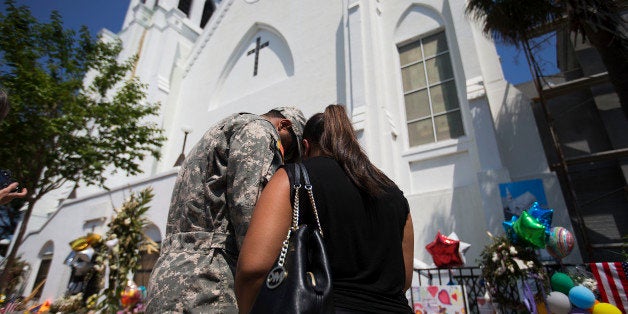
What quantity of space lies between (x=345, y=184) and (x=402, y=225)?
39 centimetres

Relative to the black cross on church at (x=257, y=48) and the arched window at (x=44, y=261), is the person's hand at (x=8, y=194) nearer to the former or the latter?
the black cross on church at (x=257, y=48)

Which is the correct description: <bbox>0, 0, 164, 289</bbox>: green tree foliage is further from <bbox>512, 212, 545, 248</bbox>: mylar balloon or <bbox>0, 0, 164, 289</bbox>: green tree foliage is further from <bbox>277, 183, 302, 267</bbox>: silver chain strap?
<bbox>512, 212, 545, 248</bbox>: mylar balloon

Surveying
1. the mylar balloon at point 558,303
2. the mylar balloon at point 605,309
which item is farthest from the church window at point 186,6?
the mylar balloon at point 605,309

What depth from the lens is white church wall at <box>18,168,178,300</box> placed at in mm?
10055

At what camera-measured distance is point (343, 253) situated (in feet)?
3.47

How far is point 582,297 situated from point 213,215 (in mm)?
4693

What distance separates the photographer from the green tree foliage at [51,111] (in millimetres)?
7566

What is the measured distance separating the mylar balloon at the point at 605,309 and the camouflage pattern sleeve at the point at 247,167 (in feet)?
15.3

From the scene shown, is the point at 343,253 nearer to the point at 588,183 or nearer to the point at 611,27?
the point at 611,27

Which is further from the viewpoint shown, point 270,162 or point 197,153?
point 197,153

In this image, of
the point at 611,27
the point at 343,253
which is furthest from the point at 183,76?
the point at 343,253

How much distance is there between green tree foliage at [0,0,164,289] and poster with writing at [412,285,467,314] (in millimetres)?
8749

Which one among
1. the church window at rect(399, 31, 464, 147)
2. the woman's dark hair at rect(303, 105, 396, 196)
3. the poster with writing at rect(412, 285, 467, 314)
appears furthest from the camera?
the church window at rect(399, 31, 464, 147)

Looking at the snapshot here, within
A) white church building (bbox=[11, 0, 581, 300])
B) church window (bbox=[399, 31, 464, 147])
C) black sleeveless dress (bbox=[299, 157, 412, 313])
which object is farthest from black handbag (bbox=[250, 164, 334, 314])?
church window (bbox=[399, 31, 464, 147])
